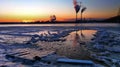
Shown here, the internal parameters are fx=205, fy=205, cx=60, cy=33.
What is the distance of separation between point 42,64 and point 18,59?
Result: 54.5 inches

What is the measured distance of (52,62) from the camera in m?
8.00

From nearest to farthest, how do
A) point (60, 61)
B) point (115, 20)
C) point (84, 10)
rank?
point (60, 61), point (84, 10), point (115, 20)

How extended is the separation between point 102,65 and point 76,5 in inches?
3155

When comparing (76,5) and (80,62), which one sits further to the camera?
(76,5)

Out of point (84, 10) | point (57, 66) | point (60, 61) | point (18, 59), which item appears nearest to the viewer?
point (57, 66)

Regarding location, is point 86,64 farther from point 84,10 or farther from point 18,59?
point 84,10

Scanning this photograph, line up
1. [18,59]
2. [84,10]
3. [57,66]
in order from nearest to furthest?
[57,66] → [18,59] → [84,10]

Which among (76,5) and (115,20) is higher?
(76,5)

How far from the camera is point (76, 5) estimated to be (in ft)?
284

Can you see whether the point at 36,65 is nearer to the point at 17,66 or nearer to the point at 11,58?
the point at 17,66

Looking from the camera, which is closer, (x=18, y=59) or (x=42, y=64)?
(x=42, y=64)

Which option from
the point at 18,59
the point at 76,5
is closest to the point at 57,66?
the point at 18,59

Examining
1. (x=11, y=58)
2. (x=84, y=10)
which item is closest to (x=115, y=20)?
(x=84, y=10)

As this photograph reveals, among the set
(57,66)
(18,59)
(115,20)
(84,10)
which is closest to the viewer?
(57,66)
